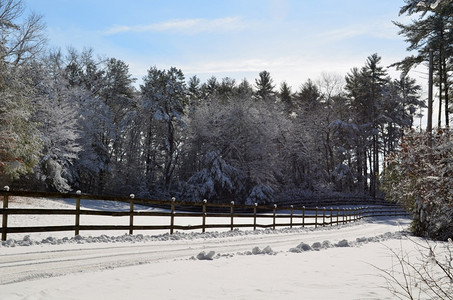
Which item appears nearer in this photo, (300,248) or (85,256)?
(85,256)

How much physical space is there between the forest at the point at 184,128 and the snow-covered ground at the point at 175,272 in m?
16.7

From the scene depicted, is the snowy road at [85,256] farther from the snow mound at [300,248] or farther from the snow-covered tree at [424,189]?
the snow-covered tree at [424,189]

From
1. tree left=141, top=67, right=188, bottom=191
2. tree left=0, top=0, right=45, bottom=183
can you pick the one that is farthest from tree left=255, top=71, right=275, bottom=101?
tree left=0, top=0, right=45, bottom=183

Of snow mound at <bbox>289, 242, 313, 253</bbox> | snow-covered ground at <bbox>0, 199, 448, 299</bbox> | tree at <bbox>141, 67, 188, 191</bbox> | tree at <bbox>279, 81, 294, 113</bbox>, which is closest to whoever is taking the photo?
snow-covered ground at <bbox>0, 199, 448, 299</bbox>

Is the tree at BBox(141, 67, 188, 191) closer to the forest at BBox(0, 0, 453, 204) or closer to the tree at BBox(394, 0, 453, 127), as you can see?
the forest at BBox(0, 0, 453, 204)

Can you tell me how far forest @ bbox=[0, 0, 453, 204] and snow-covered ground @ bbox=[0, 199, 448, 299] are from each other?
16.7 metres

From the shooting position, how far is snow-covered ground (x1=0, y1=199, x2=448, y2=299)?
19.6ft

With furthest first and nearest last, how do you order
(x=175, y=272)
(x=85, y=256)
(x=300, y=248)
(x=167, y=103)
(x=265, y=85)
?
(x=265, y=85), (x=167, y=103), (x=300, y=248), (x=85, y=256), (x=175, y=272)

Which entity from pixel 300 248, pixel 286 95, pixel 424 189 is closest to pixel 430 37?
pixel 424 189

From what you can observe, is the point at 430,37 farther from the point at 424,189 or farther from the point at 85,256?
the point at 85,256

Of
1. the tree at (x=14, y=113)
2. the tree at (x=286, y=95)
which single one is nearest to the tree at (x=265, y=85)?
the tree at (x=286, y=95)

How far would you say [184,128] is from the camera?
49812 millimetres

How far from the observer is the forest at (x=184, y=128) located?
1177 inches

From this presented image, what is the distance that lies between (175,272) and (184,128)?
4274 cm
